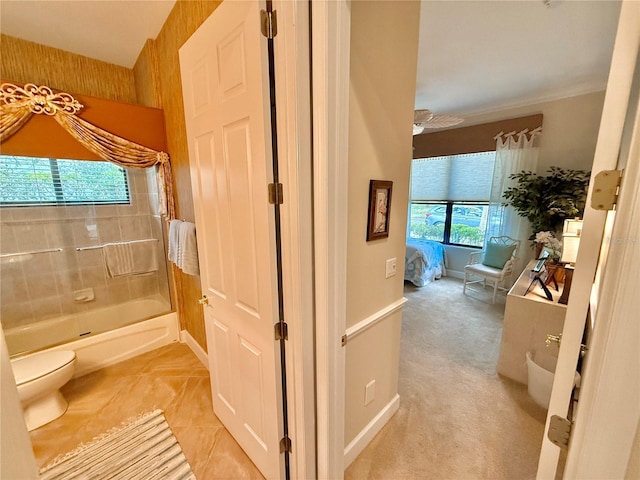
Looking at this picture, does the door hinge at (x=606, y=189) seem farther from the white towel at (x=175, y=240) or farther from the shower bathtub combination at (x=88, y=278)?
the shower bathtub combination at (x=88, y=278)

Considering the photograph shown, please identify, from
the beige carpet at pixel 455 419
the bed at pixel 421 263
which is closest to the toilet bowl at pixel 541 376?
the beige carpet at pixel 455 419

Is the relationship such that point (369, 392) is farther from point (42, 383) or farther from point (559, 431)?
point (42, 383)

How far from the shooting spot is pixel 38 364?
1.79 m

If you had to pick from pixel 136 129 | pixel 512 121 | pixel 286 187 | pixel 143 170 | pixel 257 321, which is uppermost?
pixel 512 121

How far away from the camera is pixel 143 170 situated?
269 cm

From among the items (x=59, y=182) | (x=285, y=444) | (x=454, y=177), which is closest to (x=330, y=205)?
(x=285, y=444)

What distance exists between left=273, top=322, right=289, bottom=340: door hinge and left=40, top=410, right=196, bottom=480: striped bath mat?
108 cm

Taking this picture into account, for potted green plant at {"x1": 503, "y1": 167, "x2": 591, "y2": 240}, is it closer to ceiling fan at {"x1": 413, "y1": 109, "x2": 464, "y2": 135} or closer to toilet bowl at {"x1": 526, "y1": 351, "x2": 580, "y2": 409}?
ceiling fan at {"x1": 413, "y1": 109, "x2": 464, "y2": 135}

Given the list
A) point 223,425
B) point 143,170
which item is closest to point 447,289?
point 223,425

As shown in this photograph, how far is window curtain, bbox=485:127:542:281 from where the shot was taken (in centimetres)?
380

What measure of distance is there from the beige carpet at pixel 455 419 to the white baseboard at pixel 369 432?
32 mm

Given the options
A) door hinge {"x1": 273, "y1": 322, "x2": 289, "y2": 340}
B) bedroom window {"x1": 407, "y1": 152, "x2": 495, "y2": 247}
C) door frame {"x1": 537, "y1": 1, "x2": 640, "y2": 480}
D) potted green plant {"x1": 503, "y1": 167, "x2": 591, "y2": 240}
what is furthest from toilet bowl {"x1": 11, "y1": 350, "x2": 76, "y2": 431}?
bedroom window {"x1": 407, "y1": 152, "x2": 495, "y2": 247}

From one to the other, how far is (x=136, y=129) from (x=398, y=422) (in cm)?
315

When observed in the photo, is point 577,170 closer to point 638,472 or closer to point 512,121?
point 512,121
